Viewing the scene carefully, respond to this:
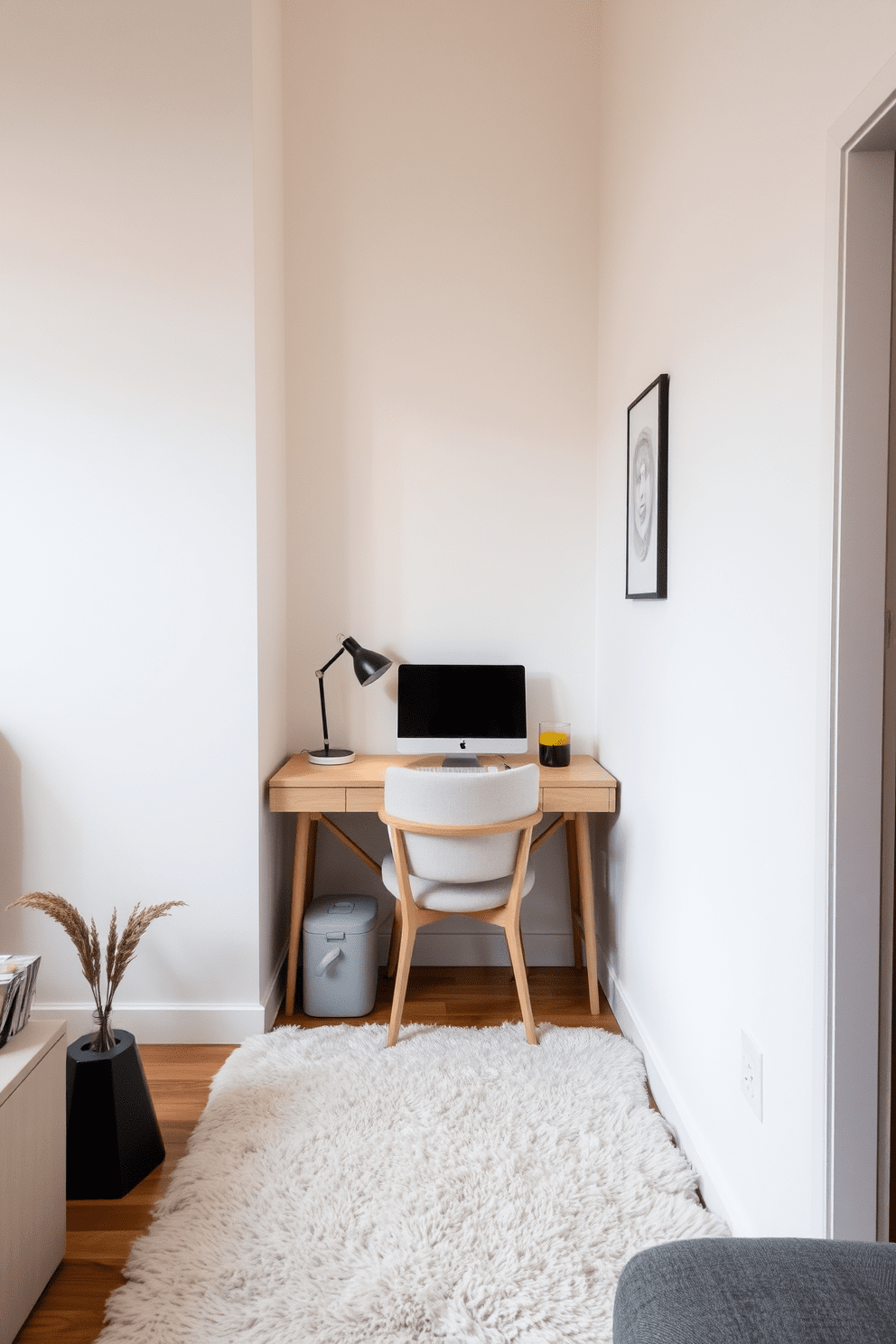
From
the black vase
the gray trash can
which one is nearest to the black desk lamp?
the gray trash can

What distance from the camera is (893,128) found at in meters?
1.02

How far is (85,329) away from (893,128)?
2.06 metres

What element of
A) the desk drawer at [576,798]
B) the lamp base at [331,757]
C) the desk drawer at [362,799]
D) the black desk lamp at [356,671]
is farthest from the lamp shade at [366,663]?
the desk drawer at [576,798]

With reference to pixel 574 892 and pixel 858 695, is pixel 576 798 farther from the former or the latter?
pixel 858 695

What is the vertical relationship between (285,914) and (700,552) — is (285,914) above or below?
below

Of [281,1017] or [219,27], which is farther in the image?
[281,1017]

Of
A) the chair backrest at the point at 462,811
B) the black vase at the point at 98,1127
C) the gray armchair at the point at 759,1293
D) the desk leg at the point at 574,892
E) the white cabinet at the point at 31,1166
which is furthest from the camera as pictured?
the desk leg at the point at 574,892

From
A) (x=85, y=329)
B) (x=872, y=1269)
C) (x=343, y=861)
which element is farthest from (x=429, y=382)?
(x=872, y=1269)

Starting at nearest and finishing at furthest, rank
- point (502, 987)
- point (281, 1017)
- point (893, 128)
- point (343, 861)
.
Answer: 1. point (893, 128)
2. point (281, 1017)
3. point (502, 987)
4. point (343, 861)

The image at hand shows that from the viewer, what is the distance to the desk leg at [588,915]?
252 centimetres

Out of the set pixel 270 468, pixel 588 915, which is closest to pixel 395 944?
pixel 588 915

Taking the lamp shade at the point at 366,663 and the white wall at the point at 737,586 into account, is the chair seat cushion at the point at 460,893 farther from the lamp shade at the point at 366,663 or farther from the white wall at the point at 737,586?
the lamp shade at the point at 366,663

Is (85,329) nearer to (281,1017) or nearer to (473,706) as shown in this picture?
(473,706)

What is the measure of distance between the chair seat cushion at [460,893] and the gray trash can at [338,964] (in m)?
0.25
